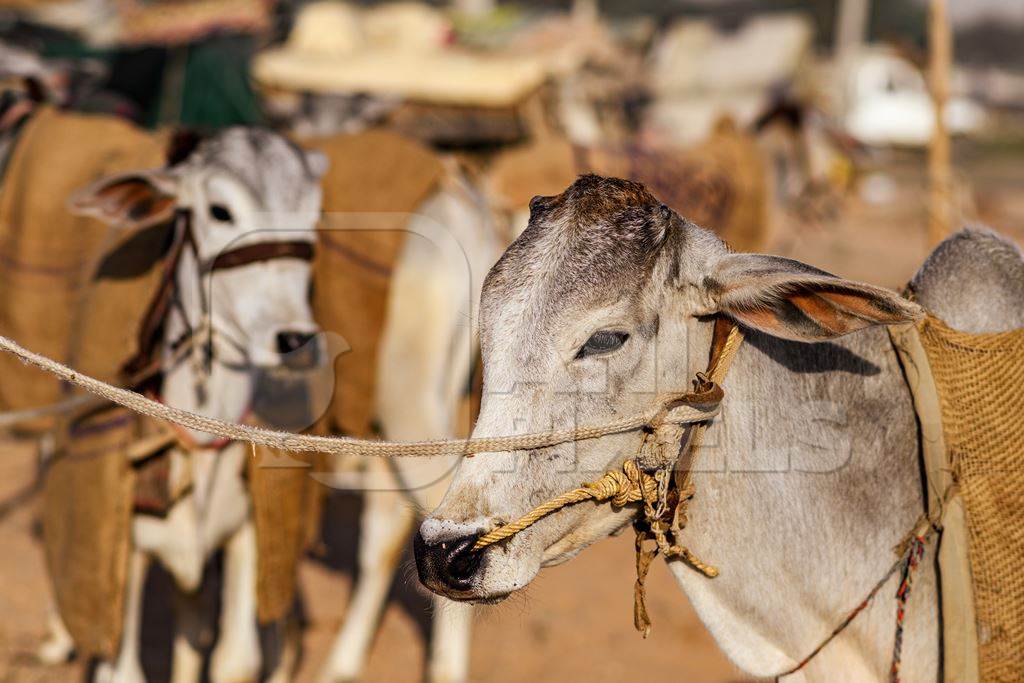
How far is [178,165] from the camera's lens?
4.23 m

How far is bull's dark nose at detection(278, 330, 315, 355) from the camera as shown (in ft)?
12.5

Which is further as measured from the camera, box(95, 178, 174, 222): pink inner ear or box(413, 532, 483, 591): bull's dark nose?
box(95, 178, 174, 222): pink inner ear

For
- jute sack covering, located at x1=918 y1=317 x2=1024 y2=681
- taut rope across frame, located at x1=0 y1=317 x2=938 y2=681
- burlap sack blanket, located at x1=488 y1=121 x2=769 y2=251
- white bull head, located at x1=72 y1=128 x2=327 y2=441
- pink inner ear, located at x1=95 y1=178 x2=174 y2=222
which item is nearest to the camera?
taut rope across frame, located at x1=0 y1=317 x2=938 y2=681

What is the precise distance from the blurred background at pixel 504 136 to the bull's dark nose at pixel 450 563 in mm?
306

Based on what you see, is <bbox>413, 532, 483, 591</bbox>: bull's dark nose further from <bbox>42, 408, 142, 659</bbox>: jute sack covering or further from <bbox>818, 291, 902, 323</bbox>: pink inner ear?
<bbox>42, 408, 142, 659</bbox>: jute sack covering

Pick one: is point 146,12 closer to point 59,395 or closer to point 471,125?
point 471,125

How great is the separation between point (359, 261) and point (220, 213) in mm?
891

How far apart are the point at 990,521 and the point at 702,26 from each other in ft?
78.3

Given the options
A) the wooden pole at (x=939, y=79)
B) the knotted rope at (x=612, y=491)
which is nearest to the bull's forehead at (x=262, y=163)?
the knotted rope at (x=612, y=491)

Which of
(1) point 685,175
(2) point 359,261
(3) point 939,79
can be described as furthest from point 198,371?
(3) point 939,79

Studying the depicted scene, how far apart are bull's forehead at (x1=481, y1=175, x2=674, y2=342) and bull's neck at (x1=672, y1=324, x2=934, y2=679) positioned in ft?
0.93

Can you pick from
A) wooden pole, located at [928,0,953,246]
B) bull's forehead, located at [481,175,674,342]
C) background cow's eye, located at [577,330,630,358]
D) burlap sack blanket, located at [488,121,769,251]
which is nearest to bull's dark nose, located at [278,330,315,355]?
bull's forehead, located at [481,175,674,342]

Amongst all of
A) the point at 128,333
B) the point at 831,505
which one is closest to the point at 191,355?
the point at 128,333

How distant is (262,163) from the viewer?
13.7 ft
